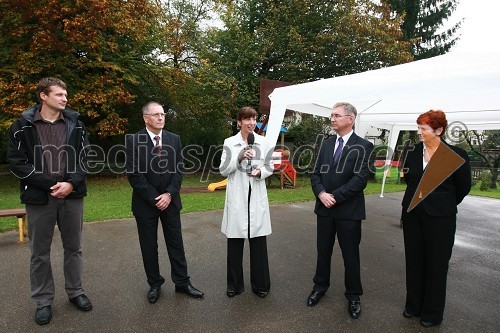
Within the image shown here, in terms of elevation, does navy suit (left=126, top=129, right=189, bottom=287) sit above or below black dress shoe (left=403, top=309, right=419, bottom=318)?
above

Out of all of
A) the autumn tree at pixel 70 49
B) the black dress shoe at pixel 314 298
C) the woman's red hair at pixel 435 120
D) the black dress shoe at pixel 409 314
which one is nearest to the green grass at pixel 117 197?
the autumn tree at pixel 70 49

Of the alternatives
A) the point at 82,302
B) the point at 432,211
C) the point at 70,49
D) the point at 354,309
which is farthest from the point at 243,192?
the point at 70,49

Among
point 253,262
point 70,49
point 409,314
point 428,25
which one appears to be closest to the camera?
point 409,314

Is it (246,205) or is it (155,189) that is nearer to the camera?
(155,189)

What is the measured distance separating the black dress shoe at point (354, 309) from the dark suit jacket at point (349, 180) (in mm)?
859

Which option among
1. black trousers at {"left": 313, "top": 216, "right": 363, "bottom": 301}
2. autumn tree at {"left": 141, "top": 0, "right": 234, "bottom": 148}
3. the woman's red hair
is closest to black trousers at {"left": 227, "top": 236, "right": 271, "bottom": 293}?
black trousers at {"left": 313, "top": 216, "right": 363, "bottom": 301}

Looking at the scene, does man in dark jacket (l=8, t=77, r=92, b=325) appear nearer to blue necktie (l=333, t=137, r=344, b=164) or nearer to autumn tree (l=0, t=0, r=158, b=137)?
blue necktie (l=333, t=137, r=344, b=164)

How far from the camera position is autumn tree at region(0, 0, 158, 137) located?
1054 centimetres

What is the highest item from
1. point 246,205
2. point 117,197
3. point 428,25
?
point 428,25

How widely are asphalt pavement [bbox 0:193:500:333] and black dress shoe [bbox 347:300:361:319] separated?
0.17 ft

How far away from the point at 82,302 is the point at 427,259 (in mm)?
3368

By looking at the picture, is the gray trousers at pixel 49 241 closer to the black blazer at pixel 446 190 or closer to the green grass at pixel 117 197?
the black blazer at pixel 446 190

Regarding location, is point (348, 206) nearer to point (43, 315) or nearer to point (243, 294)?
point (243, 294)

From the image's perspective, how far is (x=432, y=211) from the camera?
2.96m
